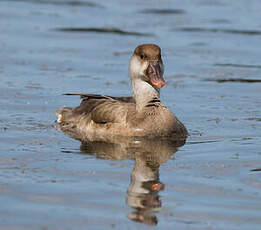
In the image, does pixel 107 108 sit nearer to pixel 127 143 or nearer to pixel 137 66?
pixel 137 66

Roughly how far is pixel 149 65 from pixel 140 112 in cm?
72

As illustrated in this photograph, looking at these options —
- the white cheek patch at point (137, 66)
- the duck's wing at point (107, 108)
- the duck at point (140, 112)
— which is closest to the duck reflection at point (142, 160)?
the duck at point (140, 112)

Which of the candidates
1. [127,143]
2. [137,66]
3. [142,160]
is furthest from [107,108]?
[142,160]

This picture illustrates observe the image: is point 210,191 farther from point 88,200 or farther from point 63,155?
point 63,155

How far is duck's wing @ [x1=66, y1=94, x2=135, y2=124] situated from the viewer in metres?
11.6

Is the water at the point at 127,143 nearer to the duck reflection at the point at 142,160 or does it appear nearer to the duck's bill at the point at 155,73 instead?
the duck reflection at the point at 142,160

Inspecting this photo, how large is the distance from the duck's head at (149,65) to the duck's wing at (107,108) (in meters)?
0.55

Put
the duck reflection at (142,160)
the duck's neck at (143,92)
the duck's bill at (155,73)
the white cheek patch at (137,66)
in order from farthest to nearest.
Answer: the duck's neck at (143,92) < the white cheek patch at (137,66) < the duck's bill at (155,73) < the duck reflection at (142,160)

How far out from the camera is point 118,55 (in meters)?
18.9

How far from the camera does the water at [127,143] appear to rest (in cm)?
772

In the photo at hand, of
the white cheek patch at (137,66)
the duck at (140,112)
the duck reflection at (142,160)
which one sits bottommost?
the duck reflection at (142,160)

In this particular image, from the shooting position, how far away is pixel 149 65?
11.4m

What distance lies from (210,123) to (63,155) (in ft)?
10.5

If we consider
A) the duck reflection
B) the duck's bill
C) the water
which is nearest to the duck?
the duck's bill
